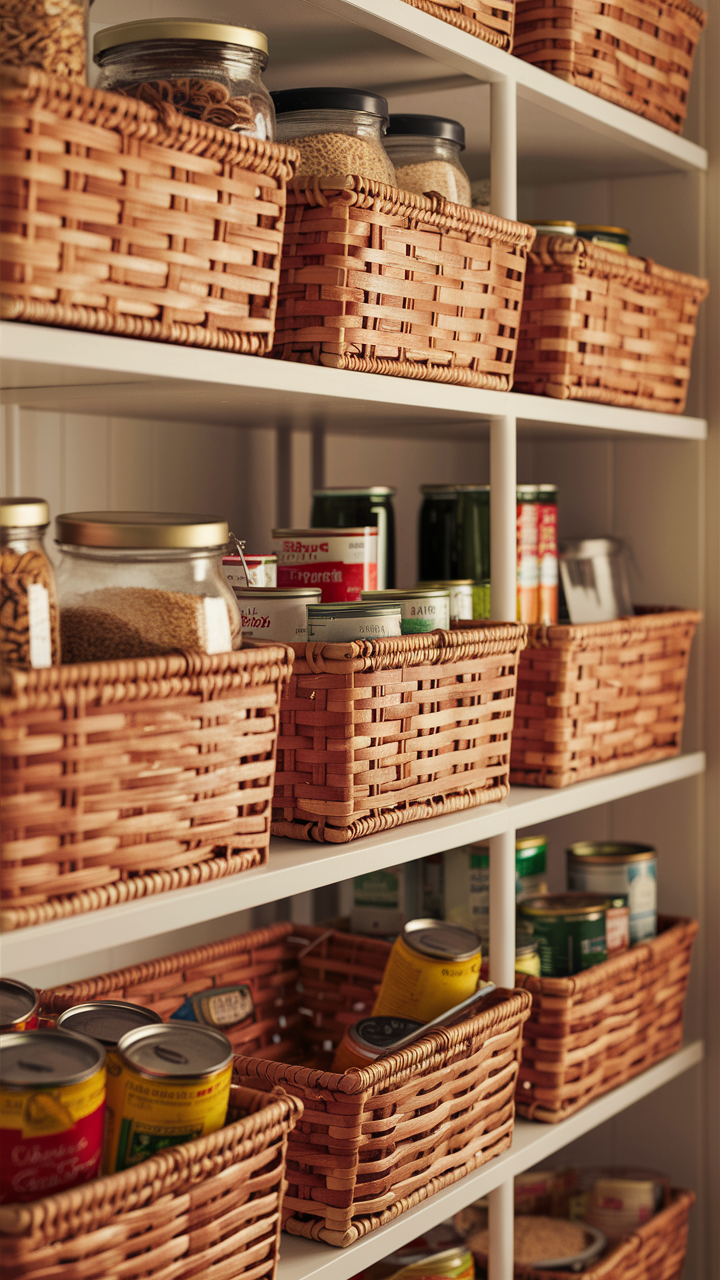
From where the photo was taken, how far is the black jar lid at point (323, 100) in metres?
1.07

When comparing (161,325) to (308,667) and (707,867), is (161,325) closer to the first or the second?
(308,667)

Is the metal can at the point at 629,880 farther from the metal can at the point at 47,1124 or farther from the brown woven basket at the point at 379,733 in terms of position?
the metal can at the point at 47,1124

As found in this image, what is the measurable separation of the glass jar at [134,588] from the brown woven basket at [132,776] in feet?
0.12

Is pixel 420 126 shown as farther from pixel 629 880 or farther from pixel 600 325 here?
pixel 629 880

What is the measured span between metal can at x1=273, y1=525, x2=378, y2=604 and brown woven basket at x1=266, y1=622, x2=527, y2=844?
110mm

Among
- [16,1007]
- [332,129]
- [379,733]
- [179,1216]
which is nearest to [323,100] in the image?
[332,129]

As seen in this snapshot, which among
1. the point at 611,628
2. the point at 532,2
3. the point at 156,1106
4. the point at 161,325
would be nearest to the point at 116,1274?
the point at 156,1106

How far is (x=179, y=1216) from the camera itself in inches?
32.9

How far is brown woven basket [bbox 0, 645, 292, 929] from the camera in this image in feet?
2.51

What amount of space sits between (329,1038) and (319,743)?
54 centimetres

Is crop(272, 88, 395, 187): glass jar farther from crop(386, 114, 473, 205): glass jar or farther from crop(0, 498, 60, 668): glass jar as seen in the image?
crop(0, 498, 60, 668): glass jar

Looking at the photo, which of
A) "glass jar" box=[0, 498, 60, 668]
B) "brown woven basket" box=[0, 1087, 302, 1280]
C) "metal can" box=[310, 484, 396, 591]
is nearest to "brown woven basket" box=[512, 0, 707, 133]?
"metal can" box=[310, 484, 396, 591]

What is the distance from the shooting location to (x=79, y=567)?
90 centimetres

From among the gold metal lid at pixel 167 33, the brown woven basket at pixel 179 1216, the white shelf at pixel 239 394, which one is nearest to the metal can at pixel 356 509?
the white shelf at pixel 239 394
